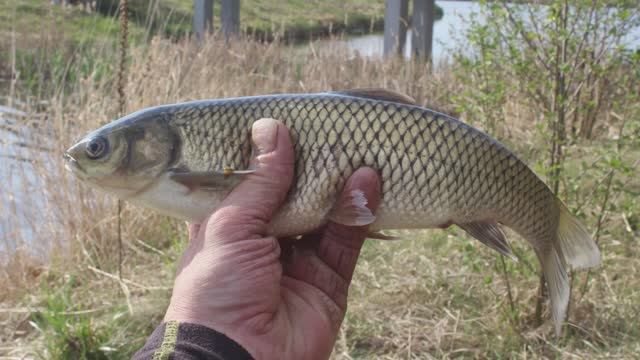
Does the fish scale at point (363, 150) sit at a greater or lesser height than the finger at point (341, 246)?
greater

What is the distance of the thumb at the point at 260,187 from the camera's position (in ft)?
5.85

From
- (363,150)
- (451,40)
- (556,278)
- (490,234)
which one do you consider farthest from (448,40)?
(363,150)

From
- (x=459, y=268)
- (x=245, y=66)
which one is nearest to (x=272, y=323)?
(x=459, y=268)

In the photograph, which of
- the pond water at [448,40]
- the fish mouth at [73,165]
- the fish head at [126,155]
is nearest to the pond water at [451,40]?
the pond water at [448,40]

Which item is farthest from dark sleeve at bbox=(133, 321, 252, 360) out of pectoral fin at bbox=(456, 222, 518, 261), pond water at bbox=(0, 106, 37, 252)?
pond water at bbox=(0, 106, 37, 252)

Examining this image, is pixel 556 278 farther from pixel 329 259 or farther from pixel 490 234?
pixel 329 259

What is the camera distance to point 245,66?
7699mm

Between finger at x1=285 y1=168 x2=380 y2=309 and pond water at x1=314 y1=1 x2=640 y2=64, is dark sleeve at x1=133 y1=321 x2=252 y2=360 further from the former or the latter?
pond water at x1=314 y1=1 x2=640 y2=64

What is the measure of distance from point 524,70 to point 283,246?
177 centimetres

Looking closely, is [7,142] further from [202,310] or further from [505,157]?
[505,157]

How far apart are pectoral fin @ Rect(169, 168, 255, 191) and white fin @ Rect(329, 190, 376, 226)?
0.83ft

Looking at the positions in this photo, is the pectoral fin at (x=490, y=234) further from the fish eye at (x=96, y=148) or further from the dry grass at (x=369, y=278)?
the dry grass at (x=369, y=278)

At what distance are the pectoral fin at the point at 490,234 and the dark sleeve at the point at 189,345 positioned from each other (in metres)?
0.71

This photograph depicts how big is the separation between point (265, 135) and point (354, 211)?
30 centimetres
